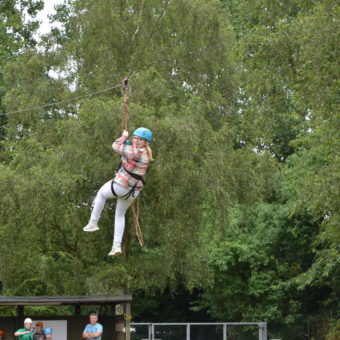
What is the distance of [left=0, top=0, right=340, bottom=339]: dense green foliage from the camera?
68.1 feet

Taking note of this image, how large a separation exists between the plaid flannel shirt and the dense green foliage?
805cm

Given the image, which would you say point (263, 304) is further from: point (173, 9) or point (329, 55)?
point (329, 55)

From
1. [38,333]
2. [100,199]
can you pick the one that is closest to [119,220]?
[100,199]

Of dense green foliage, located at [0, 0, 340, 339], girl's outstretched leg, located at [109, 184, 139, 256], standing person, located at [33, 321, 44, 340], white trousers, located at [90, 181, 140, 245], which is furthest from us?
dense green foliage, located at [0, 0, 340, 339]

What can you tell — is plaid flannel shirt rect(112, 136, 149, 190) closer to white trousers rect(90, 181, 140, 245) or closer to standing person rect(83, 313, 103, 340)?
white trousers rect(90, 181, 140, 245)

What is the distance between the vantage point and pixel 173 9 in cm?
2448

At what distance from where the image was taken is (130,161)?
11.1 metres

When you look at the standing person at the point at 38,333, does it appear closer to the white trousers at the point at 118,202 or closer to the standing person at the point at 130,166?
the white trousers at the point at 118,202

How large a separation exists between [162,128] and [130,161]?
32.7ft

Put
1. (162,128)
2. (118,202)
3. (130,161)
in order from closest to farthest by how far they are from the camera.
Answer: (130,161) < (118,202) < (162,128)

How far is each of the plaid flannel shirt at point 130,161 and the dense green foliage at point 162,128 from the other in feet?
26.4

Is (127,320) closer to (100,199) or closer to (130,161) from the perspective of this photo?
(100,199)

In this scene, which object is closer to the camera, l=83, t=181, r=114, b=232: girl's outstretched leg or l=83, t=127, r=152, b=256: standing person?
l=83, t=127, r=152, b=256: standing person

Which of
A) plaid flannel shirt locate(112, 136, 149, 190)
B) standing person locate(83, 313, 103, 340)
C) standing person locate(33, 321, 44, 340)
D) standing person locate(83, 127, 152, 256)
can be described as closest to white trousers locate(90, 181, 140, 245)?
standing person locate(83, 127, 152, 256)
